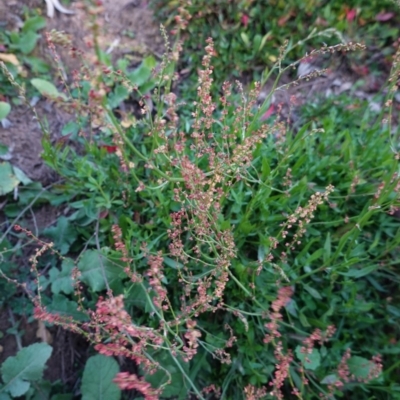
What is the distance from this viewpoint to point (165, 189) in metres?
2.04

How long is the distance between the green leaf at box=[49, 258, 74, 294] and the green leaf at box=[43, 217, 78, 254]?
0.13 m

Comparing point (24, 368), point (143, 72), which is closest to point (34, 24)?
point (143, 72)

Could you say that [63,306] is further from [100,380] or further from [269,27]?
[269,27]

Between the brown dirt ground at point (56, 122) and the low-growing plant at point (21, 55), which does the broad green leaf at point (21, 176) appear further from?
the low-growing plant at point (21, 55)

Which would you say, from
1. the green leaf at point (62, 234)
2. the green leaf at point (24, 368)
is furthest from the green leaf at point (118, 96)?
the green leaf at point (24, 368)

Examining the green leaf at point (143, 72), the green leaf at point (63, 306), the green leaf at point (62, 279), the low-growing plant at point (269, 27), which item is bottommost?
the green leaf at point (63, 306)

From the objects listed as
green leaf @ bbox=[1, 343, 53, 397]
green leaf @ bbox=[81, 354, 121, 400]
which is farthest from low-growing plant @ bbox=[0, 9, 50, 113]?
green leaf @ bbox=[81, 354, 121, 400]

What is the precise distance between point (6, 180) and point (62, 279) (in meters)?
0.59

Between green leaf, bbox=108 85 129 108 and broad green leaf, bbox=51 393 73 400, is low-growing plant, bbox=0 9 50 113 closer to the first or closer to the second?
green leaf, bbox=108 85 129 108

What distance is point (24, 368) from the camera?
1.80 metres

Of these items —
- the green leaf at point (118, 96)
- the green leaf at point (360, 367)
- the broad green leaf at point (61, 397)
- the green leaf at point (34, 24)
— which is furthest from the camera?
the green leaf at point (34, 24)

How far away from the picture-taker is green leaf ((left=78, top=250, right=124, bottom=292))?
195 centimetres

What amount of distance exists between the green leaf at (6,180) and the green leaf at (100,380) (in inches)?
36.6

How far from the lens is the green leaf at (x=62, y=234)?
215 centimetres
